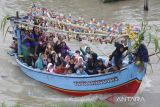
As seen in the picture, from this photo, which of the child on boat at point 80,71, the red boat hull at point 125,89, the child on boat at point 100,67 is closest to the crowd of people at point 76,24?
the child on boat at point 100,67

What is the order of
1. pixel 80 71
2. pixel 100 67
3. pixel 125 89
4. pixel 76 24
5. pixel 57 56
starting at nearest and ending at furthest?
pixel 125 89, pixel 100 67, pixel 80 71, pixel 76 24, pixel 57 56

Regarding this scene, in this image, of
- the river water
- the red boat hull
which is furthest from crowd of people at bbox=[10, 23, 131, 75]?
the river water

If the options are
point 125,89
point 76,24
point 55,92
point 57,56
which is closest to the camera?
point 125,89

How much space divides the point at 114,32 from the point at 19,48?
3.99 meters

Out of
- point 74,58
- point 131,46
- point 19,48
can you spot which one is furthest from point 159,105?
point 19,48

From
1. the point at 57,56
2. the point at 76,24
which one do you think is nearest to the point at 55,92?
the point at 57,56

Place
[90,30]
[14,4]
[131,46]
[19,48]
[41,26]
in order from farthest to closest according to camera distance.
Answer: [14,4]
[19,48]
[41,26]
[90,30]
[131,46]

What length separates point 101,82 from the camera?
12.7 metres

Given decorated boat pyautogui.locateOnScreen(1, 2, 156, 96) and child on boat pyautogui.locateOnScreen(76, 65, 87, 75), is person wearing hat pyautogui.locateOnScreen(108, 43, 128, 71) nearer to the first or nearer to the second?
decorated boat pyautogui.locateOnScreen(1, 2, 156, 96)

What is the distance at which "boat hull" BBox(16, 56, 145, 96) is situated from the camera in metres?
12.5

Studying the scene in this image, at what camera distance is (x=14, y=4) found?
26.4 metres

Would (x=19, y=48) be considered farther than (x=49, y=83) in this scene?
Yes

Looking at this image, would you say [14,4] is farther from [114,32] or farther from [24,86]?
[114,32]

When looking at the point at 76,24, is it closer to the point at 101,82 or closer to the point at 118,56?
the point at 118,56
